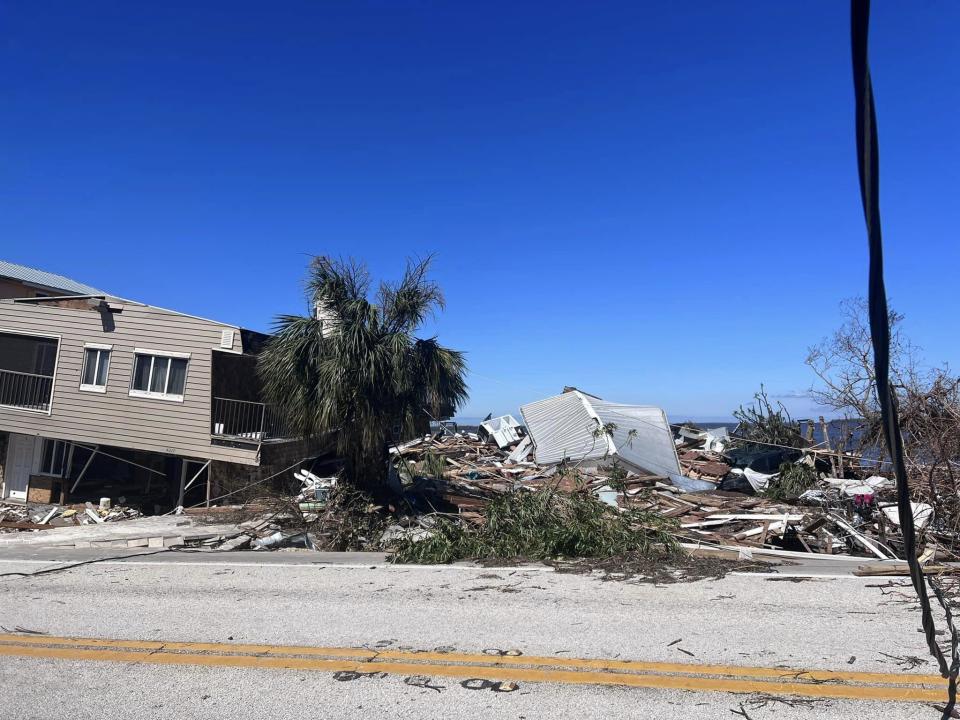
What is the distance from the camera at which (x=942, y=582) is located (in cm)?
662

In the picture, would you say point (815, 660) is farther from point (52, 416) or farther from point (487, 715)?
point (52, 416)

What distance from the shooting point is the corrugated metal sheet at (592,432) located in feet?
67.2

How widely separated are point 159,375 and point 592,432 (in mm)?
13058

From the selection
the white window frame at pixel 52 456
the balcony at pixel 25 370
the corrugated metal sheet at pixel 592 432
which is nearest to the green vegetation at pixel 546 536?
the corrugated metal sheet at pixel 592 432

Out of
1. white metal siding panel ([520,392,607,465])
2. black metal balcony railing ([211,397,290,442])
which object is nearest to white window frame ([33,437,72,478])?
black metal balcony railing ([211,397,290,442])

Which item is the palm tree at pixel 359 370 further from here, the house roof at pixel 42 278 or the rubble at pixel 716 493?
the house roof at pixel 42 278

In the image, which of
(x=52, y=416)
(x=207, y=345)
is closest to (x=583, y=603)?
(x=207, y=345)

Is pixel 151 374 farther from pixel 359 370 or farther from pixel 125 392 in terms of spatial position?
pixel 359 370

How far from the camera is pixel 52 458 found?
68.5ft

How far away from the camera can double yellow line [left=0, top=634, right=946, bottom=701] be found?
13.6 feet

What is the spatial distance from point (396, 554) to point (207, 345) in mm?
12086

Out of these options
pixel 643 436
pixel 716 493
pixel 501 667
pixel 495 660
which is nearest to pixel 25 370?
pixel 643 436

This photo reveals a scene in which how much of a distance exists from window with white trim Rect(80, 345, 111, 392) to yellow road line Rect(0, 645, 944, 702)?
627 inches

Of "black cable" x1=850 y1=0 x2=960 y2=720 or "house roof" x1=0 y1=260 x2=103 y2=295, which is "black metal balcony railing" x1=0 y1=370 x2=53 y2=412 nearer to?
"house roof" x1=0 y1=260 x2=103 y2=295
